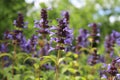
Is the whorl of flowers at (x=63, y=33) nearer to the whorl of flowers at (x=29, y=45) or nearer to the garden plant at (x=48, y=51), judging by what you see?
the garden plant at (x=48, y=51)

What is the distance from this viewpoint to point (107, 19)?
94.0ft

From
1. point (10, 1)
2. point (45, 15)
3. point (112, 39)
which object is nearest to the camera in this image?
point (45, 15)

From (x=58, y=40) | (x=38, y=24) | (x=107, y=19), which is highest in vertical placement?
(x=107, y=19)

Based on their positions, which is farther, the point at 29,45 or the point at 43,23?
the point at 29,45

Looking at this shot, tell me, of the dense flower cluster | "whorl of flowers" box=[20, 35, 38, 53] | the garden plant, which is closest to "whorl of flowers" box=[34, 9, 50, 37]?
the garden plant

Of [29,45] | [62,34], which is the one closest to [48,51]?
[62,34]

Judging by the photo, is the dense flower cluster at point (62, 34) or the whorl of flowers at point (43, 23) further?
the whorl of flowers at point (43, 23)

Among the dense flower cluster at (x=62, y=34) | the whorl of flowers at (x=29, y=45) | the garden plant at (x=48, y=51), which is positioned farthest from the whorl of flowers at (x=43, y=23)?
the whorl of flowers at (x=29, y=45)

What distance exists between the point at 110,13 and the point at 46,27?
80.8ft

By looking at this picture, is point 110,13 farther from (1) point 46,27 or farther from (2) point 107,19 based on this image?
(1) point 46,27

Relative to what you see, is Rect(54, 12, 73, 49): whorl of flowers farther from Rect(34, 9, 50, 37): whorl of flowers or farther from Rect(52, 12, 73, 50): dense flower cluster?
Rect(34, 9, 50, 37): whorl of flowers

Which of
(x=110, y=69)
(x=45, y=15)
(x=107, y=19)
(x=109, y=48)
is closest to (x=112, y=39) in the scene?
(x=109, y=48)

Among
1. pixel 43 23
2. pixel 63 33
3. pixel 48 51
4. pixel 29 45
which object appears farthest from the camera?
pixel 29 45

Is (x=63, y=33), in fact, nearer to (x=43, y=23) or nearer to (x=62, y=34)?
(x=62, y=34)
